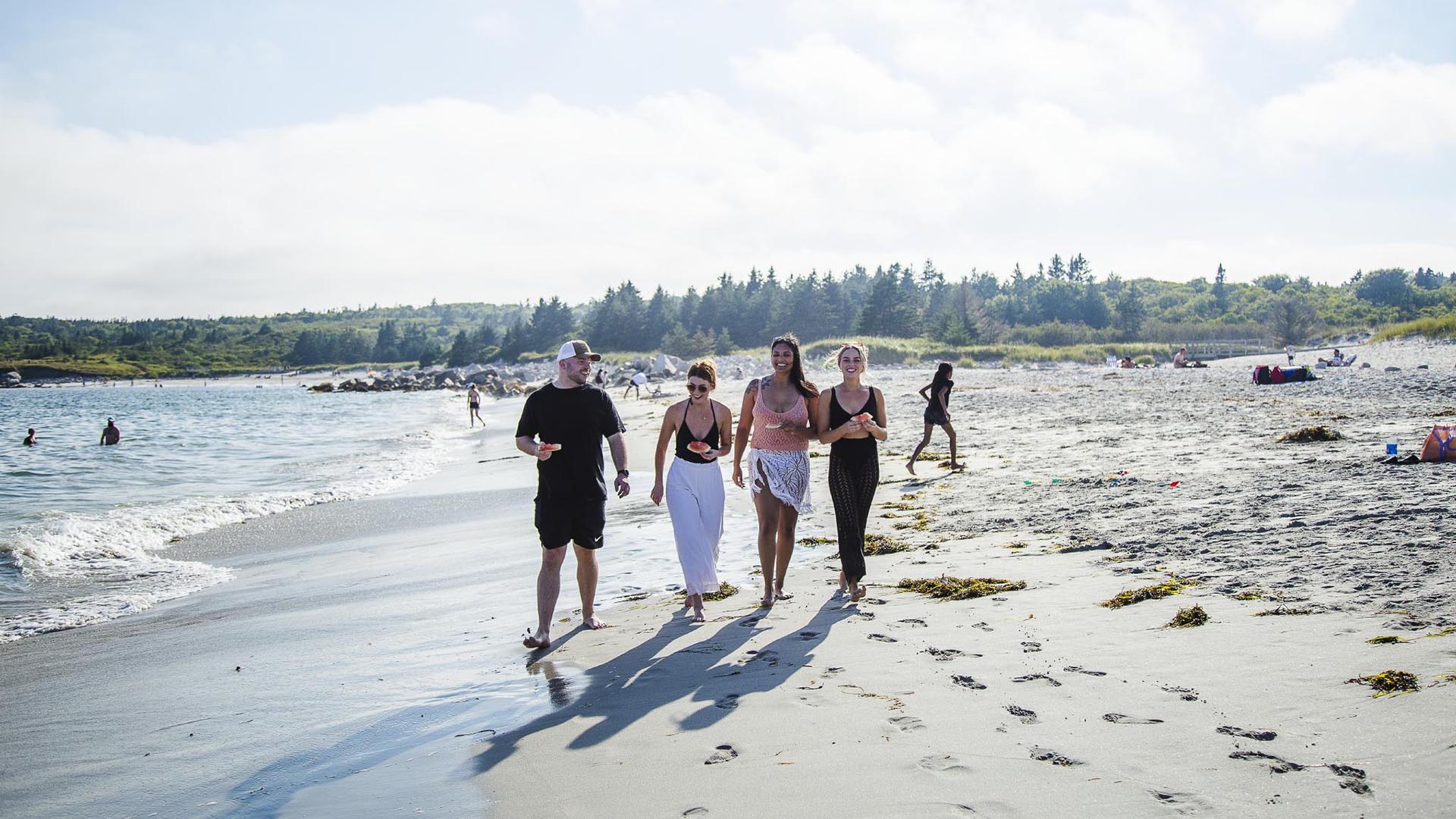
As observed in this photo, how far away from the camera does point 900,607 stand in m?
5.50

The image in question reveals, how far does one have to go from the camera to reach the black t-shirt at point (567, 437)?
5.38m

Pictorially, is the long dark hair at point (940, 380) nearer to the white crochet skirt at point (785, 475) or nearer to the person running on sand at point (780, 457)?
the person running on sand at point (780, 457)

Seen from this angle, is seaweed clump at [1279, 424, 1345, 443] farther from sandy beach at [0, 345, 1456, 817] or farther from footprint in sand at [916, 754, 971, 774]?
footprint in sand at [916, 754, 971, 774]

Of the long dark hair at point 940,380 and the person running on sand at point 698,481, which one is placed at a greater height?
the long dark hair at point 940,380

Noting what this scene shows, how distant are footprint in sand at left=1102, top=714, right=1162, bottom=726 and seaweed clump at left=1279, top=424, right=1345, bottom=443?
29.8 ft

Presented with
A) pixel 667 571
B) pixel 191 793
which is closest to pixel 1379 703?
pixel 191 793

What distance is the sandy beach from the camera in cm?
298

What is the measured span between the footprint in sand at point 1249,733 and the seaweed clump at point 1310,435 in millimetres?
9098

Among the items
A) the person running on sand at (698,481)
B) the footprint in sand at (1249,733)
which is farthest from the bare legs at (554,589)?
the footprint in sand at (1249,733)

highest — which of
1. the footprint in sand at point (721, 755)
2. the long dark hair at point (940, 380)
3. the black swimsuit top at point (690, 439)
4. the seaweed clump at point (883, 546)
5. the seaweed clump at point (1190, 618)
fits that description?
the long dark hair at point (940, 380)

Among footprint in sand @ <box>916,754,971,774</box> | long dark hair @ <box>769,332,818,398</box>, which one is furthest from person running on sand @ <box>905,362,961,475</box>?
footprint in sand @ <box>916,754,971,774</box>

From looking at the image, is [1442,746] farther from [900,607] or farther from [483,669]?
[483,669]

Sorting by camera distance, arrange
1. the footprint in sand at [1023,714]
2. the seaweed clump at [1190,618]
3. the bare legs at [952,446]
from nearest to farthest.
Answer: the footprint in sand at [1023,714], the seaweed clump at [1190,618], the bare legs at [952,446]

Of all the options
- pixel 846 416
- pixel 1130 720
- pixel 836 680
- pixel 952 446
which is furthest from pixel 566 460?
pixel 952 446
